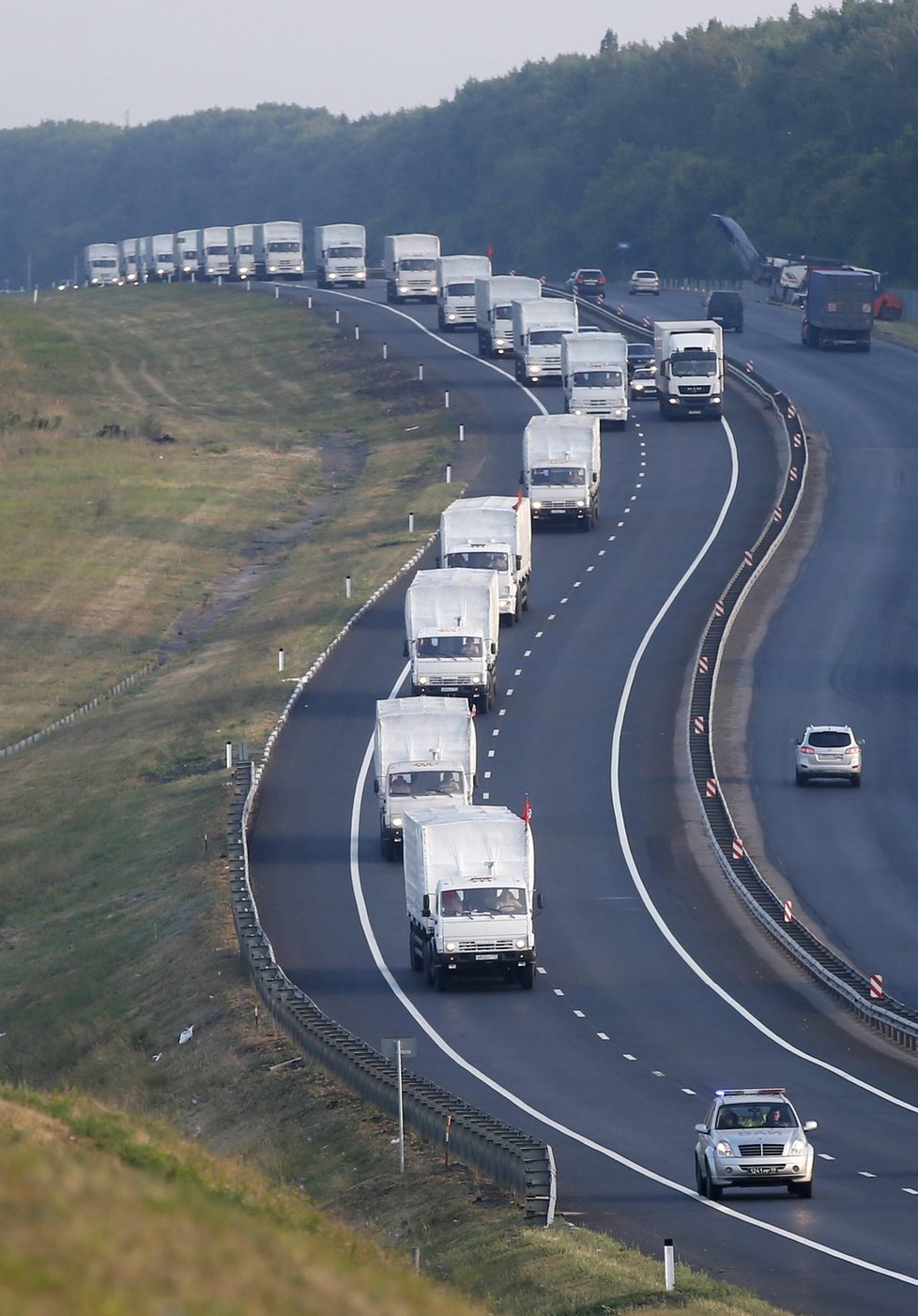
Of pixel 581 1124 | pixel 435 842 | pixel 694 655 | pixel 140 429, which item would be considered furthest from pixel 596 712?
pixel 140 429

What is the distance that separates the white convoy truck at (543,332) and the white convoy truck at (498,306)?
394 centimetres

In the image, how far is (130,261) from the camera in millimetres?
193500

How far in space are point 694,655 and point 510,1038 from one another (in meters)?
29.8

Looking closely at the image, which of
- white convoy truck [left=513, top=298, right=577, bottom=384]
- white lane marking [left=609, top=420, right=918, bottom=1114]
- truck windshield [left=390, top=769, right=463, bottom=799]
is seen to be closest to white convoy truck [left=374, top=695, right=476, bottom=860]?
truck windshield [left=390, top=769, right=463, bottom=799]

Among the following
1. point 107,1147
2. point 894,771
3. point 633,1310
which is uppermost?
point 107,1147

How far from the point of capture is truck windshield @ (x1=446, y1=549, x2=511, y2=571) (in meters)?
67.5

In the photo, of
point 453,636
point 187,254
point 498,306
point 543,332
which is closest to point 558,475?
point 453,636

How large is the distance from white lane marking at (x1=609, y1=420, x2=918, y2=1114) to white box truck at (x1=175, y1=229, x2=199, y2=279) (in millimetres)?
98483

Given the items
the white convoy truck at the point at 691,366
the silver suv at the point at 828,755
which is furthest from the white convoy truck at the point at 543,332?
the silver suv at the point at 828,755

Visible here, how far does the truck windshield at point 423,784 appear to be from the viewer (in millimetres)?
48438

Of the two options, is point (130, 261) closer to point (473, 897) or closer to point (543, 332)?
point (543, 332)

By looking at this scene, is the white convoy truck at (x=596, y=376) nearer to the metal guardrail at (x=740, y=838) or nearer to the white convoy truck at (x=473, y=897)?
the metal guardrail at (x=740, y=838)

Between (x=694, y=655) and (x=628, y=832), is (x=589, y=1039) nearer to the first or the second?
(x=628, y=832)

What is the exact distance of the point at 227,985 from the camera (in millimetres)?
40781
